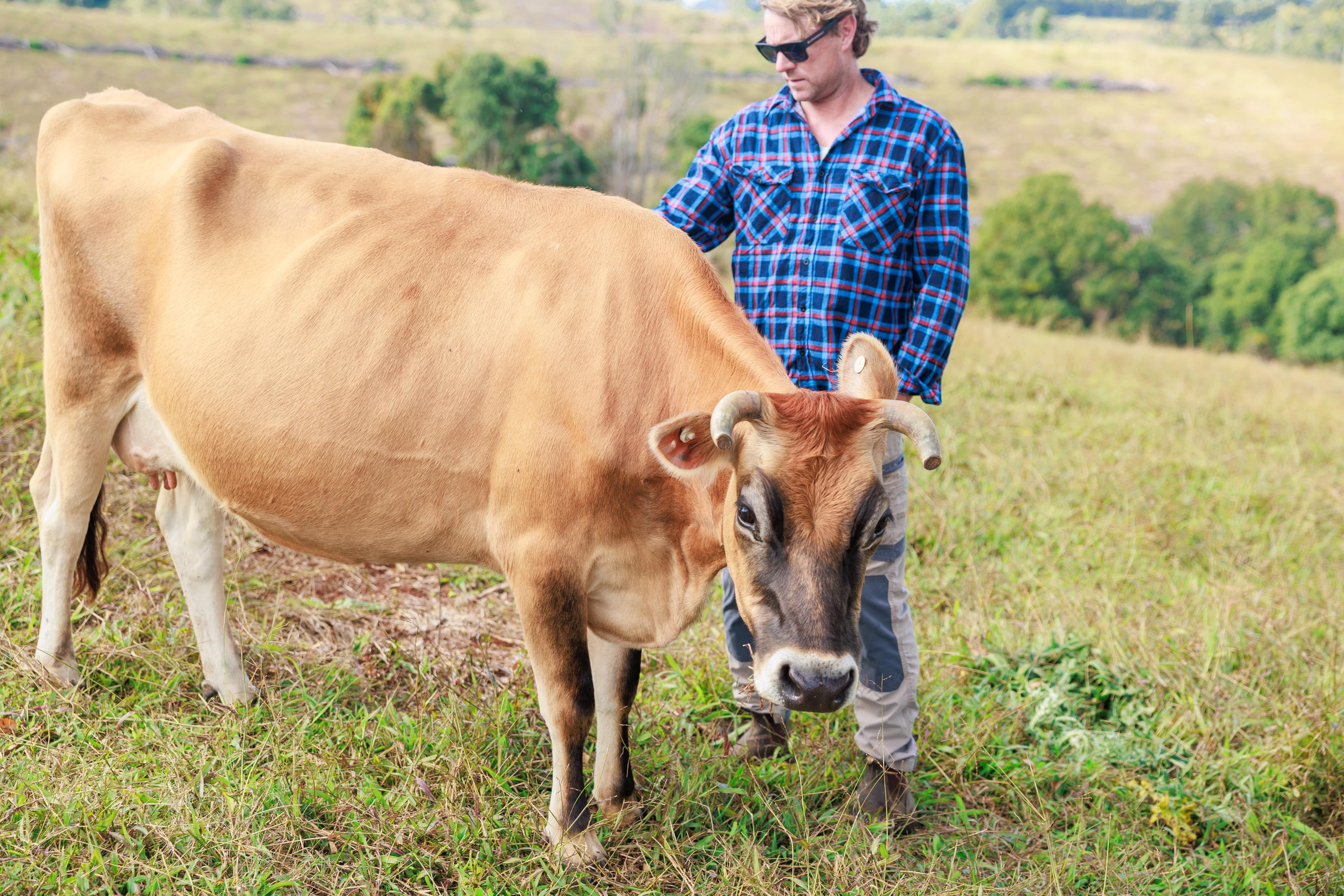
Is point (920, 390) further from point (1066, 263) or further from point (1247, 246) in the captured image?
point (1247, 246)

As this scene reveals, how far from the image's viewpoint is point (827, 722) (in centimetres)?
394

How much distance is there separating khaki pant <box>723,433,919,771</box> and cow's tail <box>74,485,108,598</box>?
247 cm

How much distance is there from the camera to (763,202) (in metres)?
3.59

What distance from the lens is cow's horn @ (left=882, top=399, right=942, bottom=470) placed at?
2.46 metres

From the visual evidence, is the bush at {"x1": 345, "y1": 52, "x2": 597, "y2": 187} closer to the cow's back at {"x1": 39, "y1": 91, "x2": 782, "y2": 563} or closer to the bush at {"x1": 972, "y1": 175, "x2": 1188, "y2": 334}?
the bush at {"x1": 972, "y1": 175, "x2": 1188, "y2": 334}

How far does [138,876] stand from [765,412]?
2.17 meters

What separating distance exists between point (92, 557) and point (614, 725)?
86.1 inches

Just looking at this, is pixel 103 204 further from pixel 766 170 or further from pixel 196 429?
pixel 766 170

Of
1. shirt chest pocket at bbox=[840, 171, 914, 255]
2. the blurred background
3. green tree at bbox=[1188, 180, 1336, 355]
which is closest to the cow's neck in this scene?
shirt chest pocket at bbox=[840, 171, 914, 255]

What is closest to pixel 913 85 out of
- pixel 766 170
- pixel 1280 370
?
pixel 1280 370

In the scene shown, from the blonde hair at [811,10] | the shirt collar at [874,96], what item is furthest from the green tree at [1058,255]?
the blonde hair at [811,10]

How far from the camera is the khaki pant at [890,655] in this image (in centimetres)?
345

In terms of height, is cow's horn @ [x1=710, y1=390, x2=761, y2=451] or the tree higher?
cow's horn @ [x1=710, y1=390, x2=761, y2=451]

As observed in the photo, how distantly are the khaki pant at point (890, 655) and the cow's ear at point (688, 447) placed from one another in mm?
858
